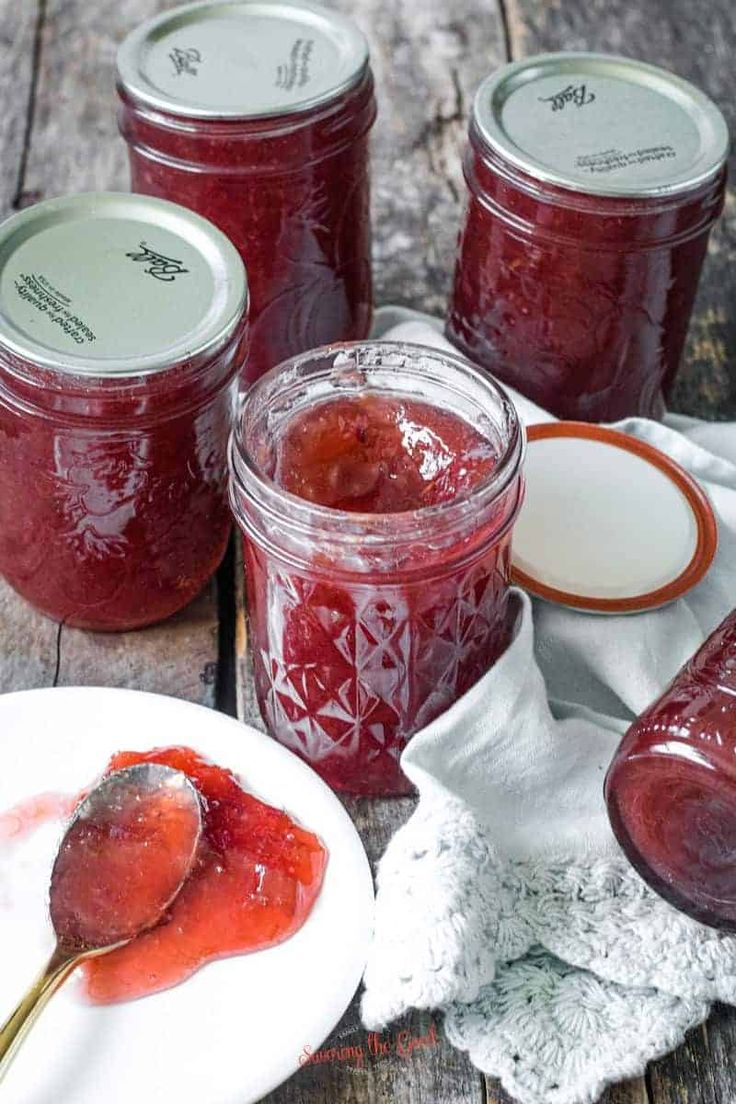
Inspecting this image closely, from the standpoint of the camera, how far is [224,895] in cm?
130

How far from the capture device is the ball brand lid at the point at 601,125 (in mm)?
1573

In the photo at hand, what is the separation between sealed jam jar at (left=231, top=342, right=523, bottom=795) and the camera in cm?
130

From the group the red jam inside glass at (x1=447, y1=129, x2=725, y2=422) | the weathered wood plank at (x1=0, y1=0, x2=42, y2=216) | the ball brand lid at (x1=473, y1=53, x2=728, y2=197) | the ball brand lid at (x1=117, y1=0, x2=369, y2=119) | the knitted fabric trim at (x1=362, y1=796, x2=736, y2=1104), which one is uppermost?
the ball brand lid at (x1=117, y1=0, x2=369, y2=119)

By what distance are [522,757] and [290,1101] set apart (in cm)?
37

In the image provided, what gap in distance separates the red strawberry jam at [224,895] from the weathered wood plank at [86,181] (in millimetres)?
174

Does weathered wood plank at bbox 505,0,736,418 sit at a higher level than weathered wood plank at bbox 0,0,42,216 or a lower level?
higher

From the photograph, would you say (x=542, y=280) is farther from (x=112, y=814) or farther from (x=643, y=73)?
(x=112, y=814)

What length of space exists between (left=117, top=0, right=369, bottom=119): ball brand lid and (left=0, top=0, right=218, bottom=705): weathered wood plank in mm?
374

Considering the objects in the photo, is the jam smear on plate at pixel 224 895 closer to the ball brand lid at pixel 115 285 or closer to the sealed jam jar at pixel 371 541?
the sealed jam jar at pixel 371 541

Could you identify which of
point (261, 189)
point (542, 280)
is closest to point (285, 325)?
point (261, 189)

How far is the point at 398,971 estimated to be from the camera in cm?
121

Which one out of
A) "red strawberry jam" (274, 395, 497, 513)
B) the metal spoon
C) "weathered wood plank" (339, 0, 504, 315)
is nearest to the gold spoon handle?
the metal spoon

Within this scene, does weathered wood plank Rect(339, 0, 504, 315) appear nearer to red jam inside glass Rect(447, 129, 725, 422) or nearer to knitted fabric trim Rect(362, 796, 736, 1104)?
red jam inside glass Rect(447, 129, 725, 422)

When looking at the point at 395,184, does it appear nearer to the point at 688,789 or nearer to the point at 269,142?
the point at 269,142
